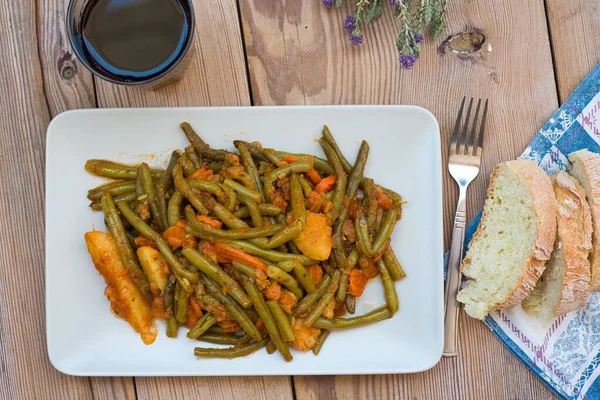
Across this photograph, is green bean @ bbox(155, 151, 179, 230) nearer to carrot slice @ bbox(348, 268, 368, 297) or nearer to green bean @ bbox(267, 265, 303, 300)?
green bean @ bbox(267, 265, 303, 300)

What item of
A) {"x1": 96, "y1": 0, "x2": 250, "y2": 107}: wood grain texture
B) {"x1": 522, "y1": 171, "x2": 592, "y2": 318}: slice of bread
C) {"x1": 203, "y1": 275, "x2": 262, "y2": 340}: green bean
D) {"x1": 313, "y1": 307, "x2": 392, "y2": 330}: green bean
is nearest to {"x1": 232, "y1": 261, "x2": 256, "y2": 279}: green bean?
{"x1": 203, "y1": 275, "x2": 262, "y2": 340}: green bean

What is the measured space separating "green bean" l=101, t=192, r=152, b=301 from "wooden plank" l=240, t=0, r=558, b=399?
2.59 feet

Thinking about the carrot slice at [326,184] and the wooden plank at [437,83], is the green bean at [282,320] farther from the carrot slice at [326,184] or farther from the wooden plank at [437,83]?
the carrot slice at [326,184]

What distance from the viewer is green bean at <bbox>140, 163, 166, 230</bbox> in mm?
2488

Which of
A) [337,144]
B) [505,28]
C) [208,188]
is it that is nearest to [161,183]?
[208,188]

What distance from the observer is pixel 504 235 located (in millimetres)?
2584

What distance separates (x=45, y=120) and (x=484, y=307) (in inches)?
83.3

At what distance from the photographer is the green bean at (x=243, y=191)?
2410 mm

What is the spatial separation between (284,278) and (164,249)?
0.50 m

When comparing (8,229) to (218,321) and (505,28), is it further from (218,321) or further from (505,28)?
(505,28)

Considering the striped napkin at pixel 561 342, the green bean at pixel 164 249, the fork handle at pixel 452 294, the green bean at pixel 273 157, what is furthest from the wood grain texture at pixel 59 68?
the striped napkin at pixel 561 342

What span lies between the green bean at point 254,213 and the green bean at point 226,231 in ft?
0.13

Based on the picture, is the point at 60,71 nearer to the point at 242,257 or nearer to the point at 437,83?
the point at 242,257

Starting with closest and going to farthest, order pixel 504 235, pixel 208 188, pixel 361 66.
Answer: pixel 208 188
pixel 504 235
pixel 361 66
